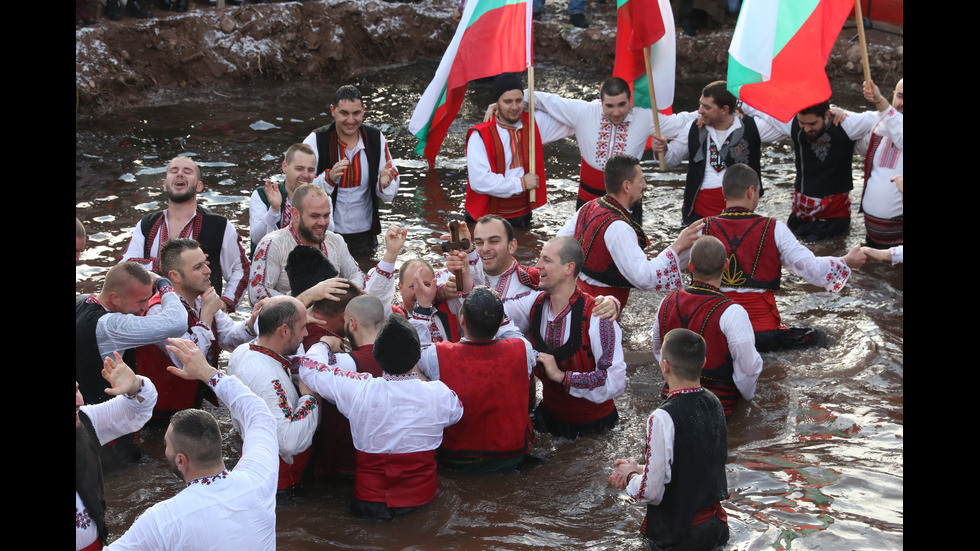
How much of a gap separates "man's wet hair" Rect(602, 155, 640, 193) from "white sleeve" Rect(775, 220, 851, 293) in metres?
1.06

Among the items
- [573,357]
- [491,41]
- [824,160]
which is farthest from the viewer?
[824,160]

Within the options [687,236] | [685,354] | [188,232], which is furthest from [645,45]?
[685,354]

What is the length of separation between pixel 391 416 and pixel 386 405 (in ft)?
0.21

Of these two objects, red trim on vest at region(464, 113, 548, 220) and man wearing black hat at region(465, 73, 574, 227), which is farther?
red trim on vest at region(464, 113, 548, 220)

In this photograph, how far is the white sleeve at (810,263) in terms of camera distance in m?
6.19

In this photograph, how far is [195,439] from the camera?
3469mm

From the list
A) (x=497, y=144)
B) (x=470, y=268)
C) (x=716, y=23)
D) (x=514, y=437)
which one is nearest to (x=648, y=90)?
(x=497, y=144)

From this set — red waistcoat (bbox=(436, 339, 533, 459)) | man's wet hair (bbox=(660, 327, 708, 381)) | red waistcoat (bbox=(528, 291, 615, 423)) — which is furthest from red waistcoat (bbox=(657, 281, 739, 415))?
man's wet hair (bbox=(660, 327, 708, 381))

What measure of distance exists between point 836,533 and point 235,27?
12.4 meters

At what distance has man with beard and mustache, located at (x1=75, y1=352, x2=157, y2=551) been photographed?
3604 millimetres

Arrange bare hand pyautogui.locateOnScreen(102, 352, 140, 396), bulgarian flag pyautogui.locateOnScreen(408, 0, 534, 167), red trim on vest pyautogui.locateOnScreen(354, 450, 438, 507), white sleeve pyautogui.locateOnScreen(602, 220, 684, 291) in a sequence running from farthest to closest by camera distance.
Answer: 1. bulgarian flag pyautogui.locateOnScreen(408, 0, 534, 167)
2. white sleeve pyautogui.locateOnScreen(602, 220, 684, 291)
3. red trim on vest pyautogui.locateOnScreen(354, 450, 438, 507)
4. bare hand pyautogui.locateOnScreen(102, 352, 140, 396)

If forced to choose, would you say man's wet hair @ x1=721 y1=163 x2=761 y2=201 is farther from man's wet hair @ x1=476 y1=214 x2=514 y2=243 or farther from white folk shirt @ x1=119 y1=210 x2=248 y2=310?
white folk shirt @ x1=119 y1=210 x2=248 y2=310

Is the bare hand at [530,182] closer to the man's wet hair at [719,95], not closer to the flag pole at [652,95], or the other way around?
the flag pole at [652,95]

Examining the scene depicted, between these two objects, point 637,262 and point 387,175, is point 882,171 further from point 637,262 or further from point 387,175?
point 387,175
